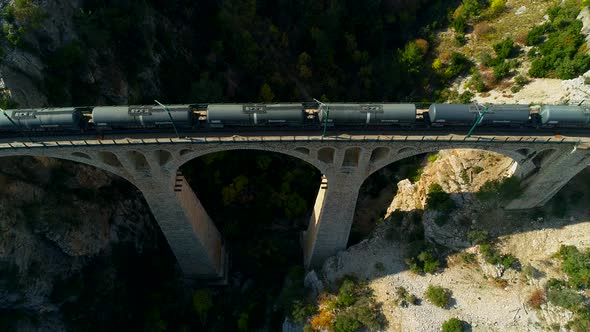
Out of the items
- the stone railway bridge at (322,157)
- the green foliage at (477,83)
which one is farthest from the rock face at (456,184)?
the green foliage at (477,83)

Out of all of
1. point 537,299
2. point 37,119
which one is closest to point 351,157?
point 537,299

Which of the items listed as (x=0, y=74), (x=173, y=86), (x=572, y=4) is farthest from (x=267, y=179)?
(x=572, y=4)

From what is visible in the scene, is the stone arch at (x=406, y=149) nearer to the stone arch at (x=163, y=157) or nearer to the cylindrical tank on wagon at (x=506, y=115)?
the cylindrical tank on wagon at (x=506, y=115)

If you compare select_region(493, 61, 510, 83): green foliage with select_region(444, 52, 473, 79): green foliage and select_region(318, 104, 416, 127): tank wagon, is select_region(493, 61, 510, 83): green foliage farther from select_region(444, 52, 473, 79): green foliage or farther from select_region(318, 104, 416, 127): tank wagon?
select_region(318, 104, 416, 127): tank wagon

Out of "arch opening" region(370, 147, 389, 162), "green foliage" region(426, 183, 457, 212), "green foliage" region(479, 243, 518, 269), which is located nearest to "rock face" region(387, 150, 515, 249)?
"green foliage" region(426, 183, 457, 212)

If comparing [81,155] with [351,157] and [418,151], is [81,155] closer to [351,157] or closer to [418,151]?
[351,157]
